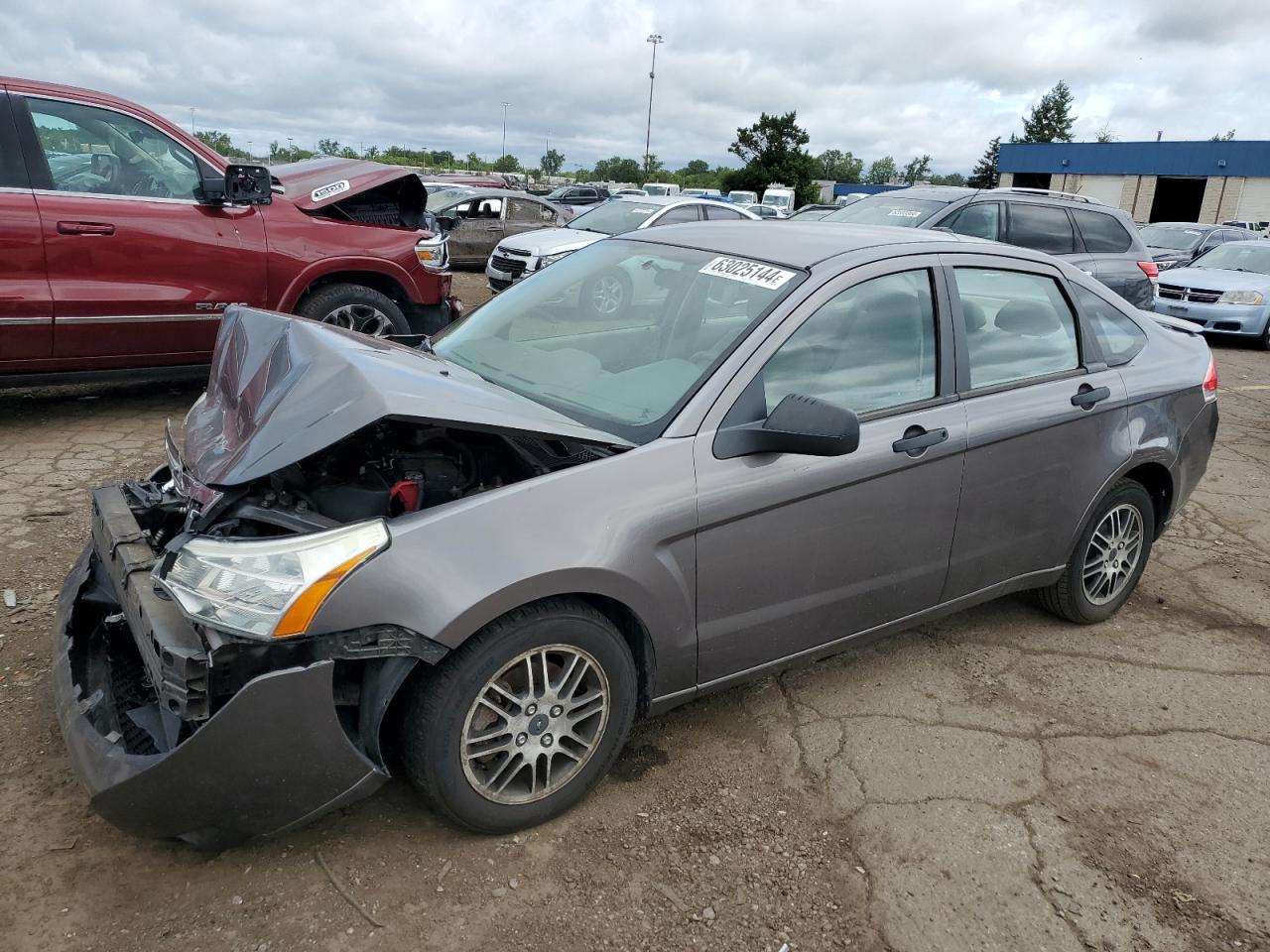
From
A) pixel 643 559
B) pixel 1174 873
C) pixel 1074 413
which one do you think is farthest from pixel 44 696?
pixel 1074 413

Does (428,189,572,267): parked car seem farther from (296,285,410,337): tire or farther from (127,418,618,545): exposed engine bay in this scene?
(127,418,618,545): exposed engine bay

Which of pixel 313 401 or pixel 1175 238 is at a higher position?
pixel 1175 238

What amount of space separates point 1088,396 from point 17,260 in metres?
5.69

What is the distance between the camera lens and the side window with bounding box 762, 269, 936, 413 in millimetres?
2992

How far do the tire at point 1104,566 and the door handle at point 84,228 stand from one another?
18.3 ft

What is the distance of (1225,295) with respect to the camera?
1297 cm

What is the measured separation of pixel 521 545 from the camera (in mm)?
2402

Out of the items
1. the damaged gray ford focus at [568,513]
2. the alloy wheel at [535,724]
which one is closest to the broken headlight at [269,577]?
the damaged gray ford focus at [568,513]

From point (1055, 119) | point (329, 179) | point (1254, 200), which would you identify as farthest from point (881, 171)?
point (329, 179)

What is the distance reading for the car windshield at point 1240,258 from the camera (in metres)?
13.9

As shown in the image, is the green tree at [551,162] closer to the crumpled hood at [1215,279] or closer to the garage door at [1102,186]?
the garage door at [1102,186]

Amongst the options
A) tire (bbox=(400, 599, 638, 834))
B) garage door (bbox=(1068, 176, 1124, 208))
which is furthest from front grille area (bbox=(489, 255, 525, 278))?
garage door (bbox=(1068, 176, 1124, 208))

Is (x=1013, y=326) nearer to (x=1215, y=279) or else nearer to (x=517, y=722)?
Result: (x=517, y=722)

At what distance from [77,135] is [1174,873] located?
6561 millimetres
